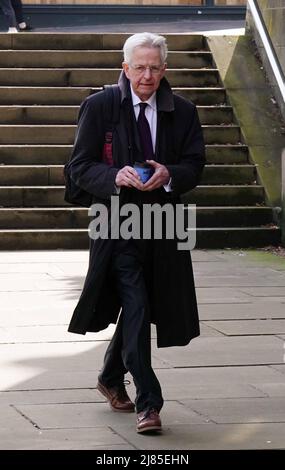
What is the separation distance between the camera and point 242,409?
6727 millimetres

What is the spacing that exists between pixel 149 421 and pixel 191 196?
8.16 metres

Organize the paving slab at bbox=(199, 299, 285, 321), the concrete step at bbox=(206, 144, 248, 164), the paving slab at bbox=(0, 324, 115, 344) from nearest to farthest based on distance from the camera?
the paving slab at bbox=(0, 324, 115, 344) < the paving slab at bbox=(199, 299, 285, 321) < the concrete step at bbox=(206, 144, 248, 164)

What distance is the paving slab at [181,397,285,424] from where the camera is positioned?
651cm

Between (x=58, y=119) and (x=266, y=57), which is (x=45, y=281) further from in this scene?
(x=266, y=57)

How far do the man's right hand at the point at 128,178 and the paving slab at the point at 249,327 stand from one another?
9.41 ft

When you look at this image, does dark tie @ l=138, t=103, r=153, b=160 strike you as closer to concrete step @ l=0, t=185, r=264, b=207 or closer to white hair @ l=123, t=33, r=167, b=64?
white hair @ l=123, t=33, r=167, b=64

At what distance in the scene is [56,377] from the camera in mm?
7461

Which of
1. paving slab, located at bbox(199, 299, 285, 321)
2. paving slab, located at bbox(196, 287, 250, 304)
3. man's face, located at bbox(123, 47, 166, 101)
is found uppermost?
man's face, located at bbox(123, 47, 166, 101)

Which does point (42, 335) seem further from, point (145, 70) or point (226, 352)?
point (145, 70)

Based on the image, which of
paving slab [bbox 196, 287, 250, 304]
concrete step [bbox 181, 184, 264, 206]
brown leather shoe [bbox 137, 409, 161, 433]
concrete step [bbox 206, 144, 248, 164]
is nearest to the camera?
brown leather shoe [bbox 137, 409, 161, 433]

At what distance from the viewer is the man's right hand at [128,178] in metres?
6.15

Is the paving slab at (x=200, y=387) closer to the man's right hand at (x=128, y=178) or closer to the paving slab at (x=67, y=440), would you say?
the paving slab at (x=67, y=440)

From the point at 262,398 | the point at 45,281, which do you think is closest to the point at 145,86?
the point at 262,398

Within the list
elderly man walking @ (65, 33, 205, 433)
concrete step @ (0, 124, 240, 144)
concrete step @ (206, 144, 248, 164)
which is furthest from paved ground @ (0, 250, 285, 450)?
concrete step @ (0, 124, 240, 144)
